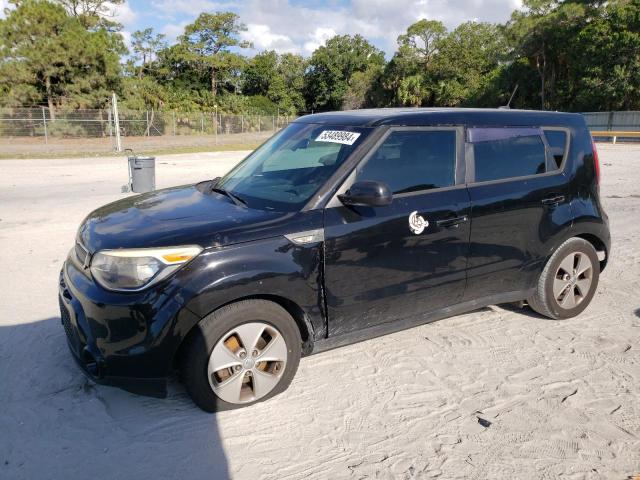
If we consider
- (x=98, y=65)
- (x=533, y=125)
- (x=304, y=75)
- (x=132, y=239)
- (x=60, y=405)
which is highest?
(x=304, y=75)

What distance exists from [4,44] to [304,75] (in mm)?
48972

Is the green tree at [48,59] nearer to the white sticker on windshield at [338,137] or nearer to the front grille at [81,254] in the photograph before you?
the front grille at [81,254]

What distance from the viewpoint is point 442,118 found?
154 inches

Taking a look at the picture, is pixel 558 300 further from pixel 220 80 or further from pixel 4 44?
pixel 220 80

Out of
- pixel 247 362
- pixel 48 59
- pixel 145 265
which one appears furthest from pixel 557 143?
pixel 48 59

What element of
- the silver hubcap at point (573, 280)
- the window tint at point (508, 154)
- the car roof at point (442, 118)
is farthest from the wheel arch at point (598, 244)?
the car roof at point (442, 118)

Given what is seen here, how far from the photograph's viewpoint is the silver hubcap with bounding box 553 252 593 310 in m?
4.55

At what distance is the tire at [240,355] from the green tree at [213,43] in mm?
58138

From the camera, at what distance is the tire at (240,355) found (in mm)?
3029

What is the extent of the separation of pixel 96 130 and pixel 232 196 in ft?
94.2

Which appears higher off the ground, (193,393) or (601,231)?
(601,231)

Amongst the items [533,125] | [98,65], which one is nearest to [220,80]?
[98,65]

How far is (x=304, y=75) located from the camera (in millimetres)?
77188

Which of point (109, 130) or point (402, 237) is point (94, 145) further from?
point (402, 237)
